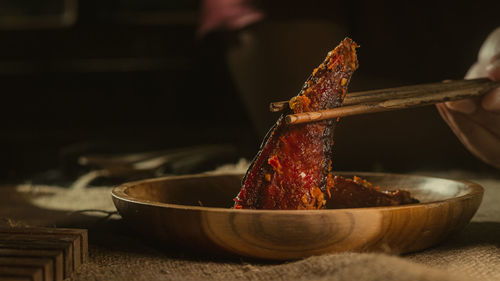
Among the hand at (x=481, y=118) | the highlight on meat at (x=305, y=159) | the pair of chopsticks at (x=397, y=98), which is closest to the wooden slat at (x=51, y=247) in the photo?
the highlight on meat at (x=305, y=159)

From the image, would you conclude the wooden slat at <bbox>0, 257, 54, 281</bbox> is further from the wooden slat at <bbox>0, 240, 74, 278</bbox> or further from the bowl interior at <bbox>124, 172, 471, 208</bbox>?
the bowl interior at <bbox>124, 172, 471, 208</bbox>

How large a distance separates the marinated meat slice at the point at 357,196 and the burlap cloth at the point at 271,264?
0.36 ft

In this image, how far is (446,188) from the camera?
116cm

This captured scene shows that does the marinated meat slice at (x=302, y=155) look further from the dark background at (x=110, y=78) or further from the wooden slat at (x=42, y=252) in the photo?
the dark background at (x=110, y=78)

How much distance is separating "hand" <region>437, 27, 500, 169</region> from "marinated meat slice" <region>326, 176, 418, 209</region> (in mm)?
359

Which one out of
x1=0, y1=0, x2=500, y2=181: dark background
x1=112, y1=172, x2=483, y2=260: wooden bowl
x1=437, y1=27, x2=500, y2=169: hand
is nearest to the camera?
x1=112, y1=172, x2=483, y2=260: wooden bowl

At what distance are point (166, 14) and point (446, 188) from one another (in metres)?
2.96

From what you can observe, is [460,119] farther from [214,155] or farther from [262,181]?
[214,155]

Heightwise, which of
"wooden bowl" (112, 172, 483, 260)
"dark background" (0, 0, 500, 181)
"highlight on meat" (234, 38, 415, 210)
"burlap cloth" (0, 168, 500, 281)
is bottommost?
"burlap cloth" (0, 168, 500, 281)

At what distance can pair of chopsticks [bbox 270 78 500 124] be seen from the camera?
95cm

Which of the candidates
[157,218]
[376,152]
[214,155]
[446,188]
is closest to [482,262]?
[446,188]

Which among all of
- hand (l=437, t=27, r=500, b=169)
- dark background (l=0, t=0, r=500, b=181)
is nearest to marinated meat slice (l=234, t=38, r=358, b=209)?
hand (l=437, t=27, r=500, b=169)

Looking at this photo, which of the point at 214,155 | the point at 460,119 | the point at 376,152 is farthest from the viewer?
the point at 376,152

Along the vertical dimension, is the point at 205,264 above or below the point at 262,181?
below
